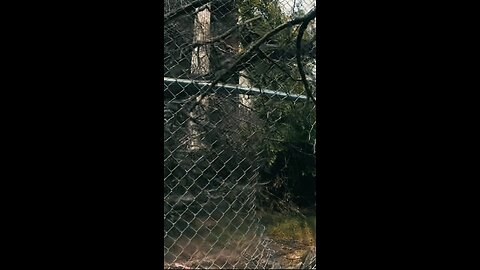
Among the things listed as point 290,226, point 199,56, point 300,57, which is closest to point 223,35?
point 199,56

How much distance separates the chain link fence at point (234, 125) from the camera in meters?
1.58

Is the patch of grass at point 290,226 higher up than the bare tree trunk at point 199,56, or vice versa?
the bare tree trunk at point 199,56

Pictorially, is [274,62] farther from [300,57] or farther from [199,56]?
[199,56]

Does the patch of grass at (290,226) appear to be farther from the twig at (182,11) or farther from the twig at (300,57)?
the twig at (182,11)

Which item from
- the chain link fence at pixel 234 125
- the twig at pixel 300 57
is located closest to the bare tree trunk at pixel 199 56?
the chain link fence at pixel 234 125

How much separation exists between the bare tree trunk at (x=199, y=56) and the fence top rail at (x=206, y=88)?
0.11 feet

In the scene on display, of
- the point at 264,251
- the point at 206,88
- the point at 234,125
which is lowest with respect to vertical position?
the point at 264,251

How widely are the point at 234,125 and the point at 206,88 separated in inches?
5.7

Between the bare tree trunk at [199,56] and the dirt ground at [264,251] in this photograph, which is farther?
the dirt ground at [264,251]

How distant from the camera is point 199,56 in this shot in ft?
5.26

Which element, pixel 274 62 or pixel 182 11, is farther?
pixel 274 62
